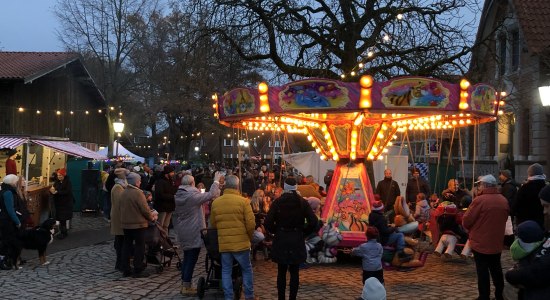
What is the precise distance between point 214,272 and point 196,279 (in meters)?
1.28

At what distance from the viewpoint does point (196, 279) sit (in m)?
8.91

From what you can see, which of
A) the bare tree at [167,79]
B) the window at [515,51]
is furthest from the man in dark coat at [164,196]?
the bare tree at [167,79]

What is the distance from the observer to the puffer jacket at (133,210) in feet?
28.8

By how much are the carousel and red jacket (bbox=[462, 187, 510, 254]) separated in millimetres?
2288

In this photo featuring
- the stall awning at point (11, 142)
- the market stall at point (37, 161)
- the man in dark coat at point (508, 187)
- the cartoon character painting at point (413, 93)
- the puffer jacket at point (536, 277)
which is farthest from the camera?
the stall awning at point (11, 142)

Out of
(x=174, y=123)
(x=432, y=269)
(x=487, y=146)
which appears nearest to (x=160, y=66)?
Answer: (x=174, y=123)

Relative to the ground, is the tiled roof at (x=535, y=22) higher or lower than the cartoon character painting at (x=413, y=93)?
higher

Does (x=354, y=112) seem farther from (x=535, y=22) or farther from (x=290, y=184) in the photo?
(x=535, y=22)

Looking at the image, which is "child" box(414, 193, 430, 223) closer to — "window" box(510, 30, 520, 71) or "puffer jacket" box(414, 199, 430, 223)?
"puffer jacket" box(414, 199, 430, 223)

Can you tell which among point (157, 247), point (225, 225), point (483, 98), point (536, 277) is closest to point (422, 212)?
point (483, 98)

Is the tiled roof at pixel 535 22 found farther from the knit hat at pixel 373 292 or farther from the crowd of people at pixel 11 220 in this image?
the knit hat at pixel 373 292

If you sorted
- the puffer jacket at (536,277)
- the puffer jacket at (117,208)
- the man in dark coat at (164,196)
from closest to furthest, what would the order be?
the puffer jacket at (536,277), the puffer jacket at (117,208), the man in dark coat at (164,196)

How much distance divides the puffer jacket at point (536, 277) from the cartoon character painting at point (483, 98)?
210 inches

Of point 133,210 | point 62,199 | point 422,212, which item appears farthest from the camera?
point 62,199
